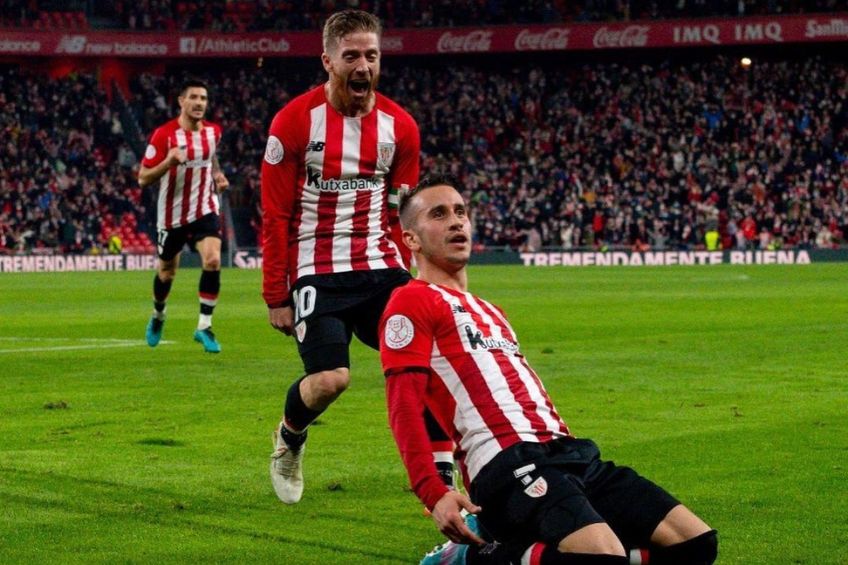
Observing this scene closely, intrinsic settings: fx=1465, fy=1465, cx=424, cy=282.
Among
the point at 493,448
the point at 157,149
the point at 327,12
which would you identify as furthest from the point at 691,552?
the point at 327,12

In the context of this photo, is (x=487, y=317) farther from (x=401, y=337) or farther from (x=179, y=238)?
(x=179, y=238)

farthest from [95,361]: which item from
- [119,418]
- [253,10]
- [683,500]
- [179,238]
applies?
[253,10]

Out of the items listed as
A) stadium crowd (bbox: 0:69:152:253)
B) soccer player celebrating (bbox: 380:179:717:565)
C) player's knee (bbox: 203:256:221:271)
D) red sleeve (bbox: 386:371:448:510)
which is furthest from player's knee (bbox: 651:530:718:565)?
stadium crowd (bbox: 0:69:152:253)

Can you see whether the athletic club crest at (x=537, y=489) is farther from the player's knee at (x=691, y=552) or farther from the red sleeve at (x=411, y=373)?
the player's knee at (x=691, y=552)

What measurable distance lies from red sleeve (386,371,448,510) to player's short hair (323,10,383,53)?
8.56ft

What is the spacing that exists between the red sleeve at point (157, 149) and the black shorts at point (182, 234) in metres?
0.83

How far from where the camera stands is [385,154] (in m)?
7.35

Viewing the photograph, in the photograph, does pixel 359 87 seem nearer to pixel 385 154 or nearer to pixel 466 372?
pixel 385 154

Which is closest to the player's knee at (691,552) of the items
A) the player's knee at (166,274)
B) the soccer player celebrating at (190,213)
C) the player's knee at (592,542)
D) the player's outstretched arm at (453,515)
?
the player's knee at (592,542)

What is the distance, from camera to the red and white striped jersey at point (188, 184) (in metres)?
14.9

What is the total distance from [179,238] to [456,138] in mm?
34959

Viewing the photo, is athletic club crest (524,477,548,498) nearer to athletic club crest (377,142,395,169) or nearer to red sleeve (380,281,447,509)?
red sleeve (380,281,447,509)

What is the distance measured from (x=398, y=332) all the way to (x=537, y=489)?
70cm

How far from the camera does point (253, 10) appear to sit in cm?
5325
